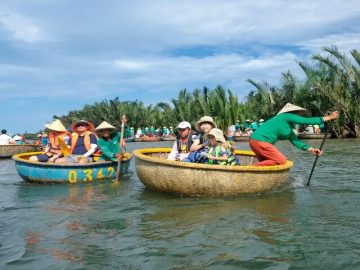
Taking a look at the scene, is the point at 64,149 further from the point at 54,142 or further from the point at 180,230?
the point at 180,230

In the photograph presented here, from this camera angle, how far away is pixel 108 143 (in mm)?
9500

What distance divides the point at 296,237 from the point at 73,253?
2.05 meters

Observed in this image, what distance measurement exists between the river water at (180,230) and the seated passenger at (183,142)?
34.8 inches

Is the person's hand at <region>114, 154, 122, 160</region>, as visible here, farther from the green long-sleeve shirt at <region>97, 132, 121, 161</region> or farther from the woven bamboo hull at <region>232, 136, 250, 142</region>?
the woven bamboo hull at <region>232, 136, 250, 142</region>

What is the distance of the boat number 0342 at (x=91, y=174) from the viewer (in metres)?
8.96

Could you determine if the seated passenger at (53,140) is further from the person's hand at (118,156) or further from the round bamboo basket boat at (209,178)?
the round bamboo basket boat at (209,178)

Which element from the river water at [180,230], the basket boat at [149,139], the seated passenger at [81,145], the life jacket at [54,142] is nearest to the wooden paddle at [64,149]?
the seated passenger at [81,145]

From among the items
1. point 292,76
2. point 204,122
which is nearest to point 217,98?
point 292,76

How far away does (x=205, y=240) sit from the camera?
4.48m

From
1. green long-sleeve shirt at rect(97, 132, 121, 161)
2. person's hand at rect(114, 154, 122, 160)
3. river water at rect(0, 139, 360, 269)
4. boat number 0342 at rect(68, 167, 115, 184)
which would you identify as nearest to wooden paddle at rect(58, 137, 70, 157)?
green long-sleeve shirt at rect(97, 132, 121, 161)

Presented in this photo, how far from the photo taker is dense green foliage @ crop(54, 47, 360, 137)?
84.5 ft

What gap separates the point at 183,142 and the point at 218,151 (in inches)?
44.3

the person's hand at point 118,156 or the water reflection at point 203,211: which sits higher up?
the person's hand at point 118,156

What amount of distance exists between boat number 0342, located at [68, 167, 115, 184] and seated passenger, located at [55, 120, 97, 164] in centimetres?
42
